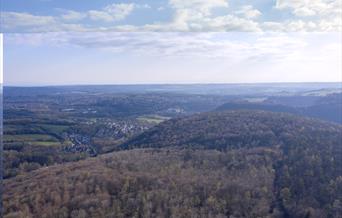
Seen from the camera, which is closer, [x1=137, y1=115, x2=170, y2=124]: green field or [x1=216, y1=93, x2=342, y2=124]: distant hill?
[x1=216, y1=93, x2=342, y2=124]: distant hill

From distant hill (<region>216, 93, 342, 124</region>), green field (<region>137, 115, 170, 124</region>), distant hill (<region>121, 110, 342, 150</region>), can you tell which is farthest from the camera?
green field (<region>137, 115, 170, 124</region>)

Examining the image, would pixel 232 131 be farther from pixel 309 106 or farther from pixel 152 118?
pixel 309 106

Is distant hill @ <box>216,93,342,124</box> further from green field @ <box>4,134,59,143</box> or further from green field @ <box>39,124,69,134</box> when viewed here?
green field @ <box>4,134,59,143</box>

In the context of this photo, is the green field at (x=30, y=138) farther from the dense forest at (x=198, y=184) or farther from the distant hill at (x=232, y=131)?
the dense forest at (x=198, y=184)

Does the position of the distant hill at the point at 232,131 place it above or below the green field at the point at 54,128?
above

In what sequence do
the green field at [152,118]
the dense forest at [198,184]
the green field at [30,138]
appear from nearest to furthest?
1. the dense forest at [198,184]
2. the green field at [30,138]
3. the green field at [152,118]

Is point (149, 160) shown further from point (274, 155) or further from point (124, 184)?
point (274, 155)

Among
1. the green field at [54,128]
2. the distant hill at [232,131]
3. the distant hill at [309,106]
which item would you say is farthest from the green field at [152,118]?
the distant hill at [232,131]

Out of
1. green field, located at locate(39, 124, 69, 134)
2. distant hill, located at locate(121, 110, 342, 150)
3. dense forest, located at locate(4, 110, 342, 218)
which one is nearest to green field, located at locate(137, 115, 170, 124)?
green field, located at locate(39, 124, 69, 134)

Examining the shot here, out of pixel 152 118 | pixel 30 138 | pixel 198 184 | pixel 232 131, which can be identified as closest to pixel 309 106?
pixel 152 118
